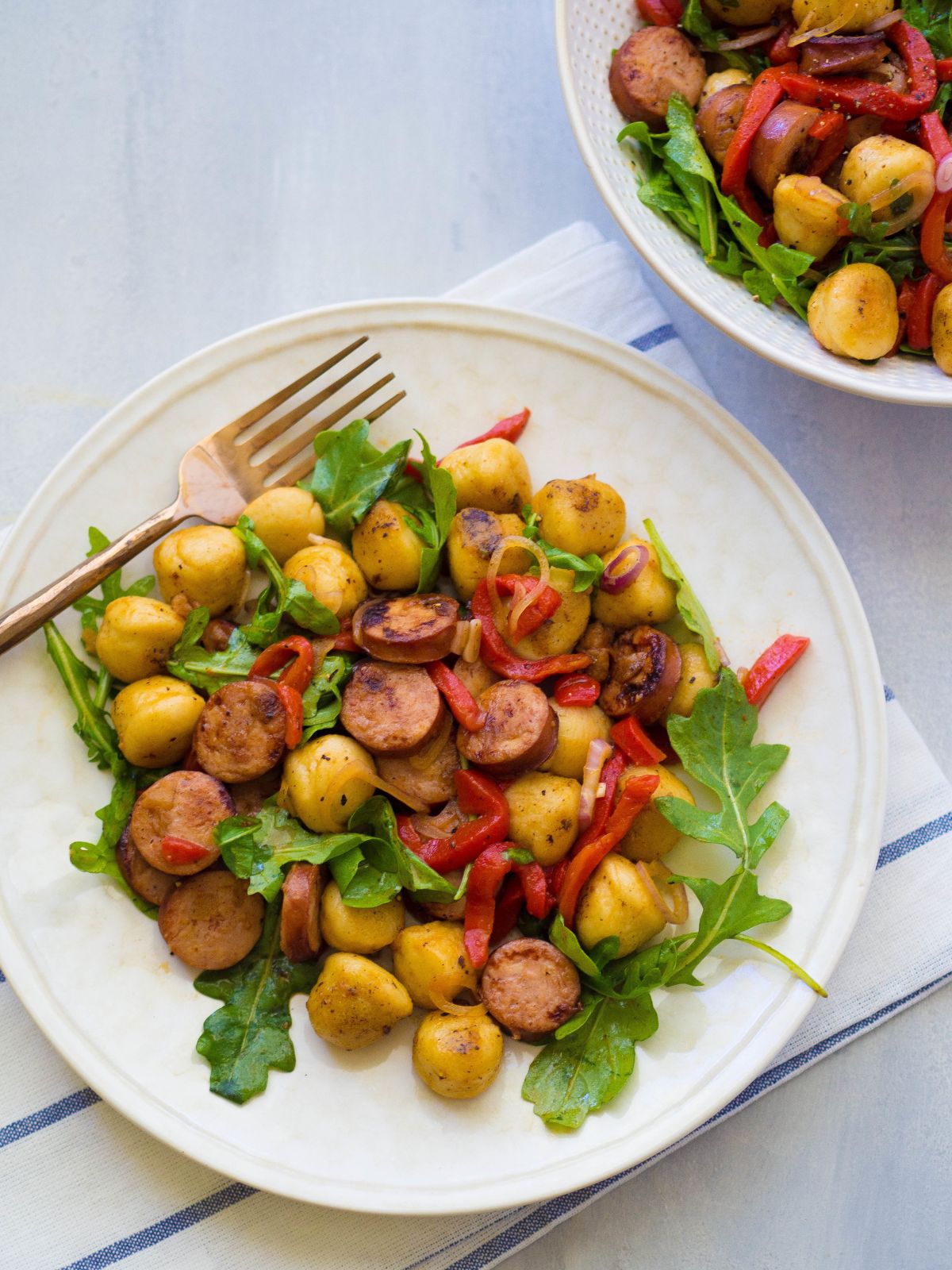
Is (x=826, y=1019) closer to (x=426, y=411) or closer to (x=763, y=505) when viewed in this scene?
(x=763, y=505)

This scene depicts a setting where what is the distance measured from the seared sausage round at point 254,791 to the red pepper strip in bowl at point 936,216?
184cm

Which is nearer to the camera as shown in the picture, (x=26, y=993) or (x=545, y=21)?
(x=26, y=993)

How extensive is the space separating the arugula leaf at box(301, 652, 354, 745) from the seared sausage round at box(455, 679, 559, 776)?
0.30 metres

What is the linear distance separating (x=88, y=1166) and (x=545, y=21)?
3.20m

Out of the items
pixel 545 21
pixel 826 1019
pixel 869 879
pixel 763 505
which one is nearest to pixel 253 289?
pixel 545 21

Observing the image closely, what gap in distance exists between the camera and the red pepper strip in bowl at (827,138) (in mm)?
2346

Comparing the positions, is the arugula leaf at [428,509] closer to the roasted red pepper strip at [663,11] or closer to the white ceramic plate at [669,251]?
the white ceramic plate at [669,251]

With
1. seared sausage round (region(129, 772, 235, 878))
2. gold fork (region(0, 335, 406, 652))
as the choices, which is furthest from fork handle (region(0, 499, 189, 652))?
seared sausage round (region(129, 772, 235, 878))

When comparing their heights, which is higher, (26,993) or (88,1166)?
(26,993)

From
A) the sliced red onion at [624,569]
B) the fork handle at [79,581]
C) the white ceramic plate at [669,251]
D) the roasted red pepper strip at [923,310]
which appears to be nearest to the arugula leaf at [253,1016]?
the fork handle at [79,581]

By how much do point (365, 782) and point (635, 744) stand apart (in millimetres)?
604

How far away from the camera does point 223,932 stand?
7.44ft

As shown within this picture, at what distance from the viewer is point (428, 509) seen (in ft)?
8.23

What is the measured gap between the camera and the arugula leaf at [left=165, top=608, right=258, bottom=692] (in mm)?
2340
